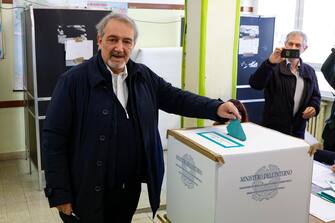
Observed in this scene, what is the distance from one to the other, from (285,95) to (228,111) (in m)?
1.30

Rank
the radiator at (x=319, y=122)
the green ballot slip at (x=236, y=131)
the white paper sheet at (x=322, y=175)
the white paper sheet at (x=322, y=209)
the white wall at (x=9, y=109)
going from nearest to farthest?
the green ballot slip at (x=236, y=131)
the white paper sheet at (x=322, y=209)
the white paper sheet at (x=322, y=175)
the radiator at (x=319, y=122)
the white wall at (x=9, y=109)

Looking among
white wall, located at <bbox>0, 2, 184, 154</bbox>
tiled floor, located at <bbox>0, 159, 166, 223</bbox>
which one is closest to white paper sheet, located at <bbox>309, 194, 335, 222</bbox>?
tiled floor, located at <bbox>0, 159, 166, 223</bbox>

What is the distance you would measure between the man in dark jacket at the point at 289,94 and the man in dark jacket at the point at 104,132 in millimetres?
1192

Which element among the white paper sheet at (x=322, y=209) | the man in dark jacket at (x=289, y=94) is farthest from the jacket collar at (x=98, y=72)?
the man in dark jacket at (x=289, y=94)

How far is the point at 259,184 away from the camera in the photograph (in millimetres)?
1229

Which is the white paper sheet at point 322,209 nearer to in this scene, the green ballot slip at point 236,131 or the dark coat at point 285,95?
the green ballot slip at point 236,131

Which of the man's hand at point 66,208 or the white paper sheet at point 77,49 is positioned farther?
the white paper sheet at point 77,49

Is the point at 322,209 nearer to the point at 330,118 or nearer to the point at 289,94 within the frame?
the point at 330,118

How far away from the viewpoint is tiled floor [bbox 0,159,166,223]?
10.1 ft

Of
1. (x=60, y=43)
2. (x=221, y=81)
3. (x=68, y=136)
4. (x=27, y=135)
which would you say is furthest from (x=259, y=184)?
(x=27, y=135)

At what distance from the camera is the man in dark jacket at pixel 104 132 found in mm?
1586

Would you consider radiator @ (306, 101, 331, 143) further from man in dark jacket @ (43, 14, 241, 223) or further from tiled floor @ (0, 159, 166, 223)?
man in dark jacket @ (43, 14, 241, 223)

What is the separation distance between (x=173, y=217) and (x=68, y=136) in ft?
1.76

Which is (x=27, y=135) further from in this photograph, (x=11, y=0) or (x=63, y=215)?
(x=63, y=215)
